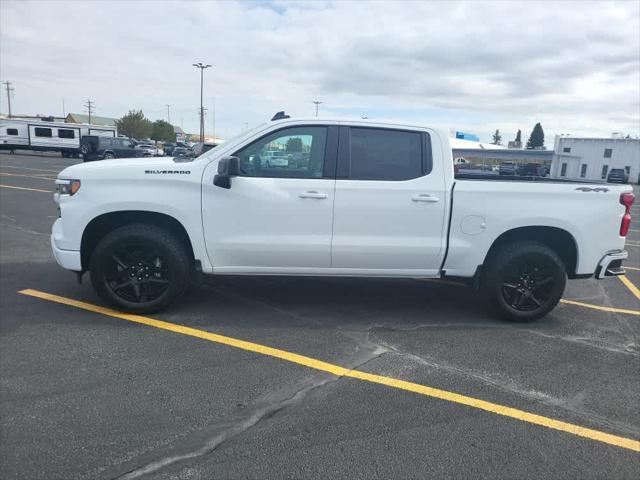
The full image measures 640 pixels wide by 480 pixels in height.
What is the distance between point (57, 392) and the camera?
341 cm

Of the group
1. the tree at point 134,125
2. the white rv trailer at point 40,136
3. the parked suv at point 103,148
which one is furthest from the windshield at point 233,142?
the tree at point 134,125

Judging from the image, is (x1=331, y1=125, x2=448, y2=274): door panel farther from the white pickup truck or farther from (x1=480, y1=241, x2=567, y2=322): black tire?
(x1=480, y1=241, x2=567, y2=322): black tire

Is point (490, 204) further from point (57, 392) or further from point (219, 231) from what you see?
point (57, 392)

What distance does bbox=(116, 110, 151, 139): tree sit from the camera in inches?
3401

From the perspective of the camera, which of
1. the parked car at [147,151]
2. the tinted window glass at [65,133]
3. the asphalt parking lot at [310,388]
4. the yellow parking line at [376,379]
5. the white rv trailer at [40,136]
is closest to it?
the asphalt parking lot at [310,388]

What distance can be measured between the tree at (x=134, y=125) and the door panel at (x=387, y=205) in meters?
89.5

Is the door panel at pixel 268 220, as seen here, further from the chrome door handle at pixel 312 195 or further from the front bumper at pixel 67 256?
the front bumper at pixel 67 256

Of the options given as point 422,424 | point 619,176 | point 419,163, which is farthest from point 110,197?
point 619,176

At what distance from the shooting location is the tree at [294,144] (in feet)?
15.7

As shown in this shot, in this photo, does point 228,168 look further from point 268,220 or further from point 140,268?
point 140,268

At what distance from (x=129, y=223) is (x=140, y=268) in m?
0.45

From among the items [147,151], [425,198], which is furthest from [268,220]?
[147,151]

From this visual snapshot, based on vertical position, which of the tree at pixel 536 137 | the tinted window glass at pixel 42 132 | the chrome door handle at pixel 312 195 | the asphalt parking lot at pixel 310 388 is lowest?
the asphalt parking lot at pixel 310 388

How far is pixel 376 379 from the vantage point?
3.78 m
